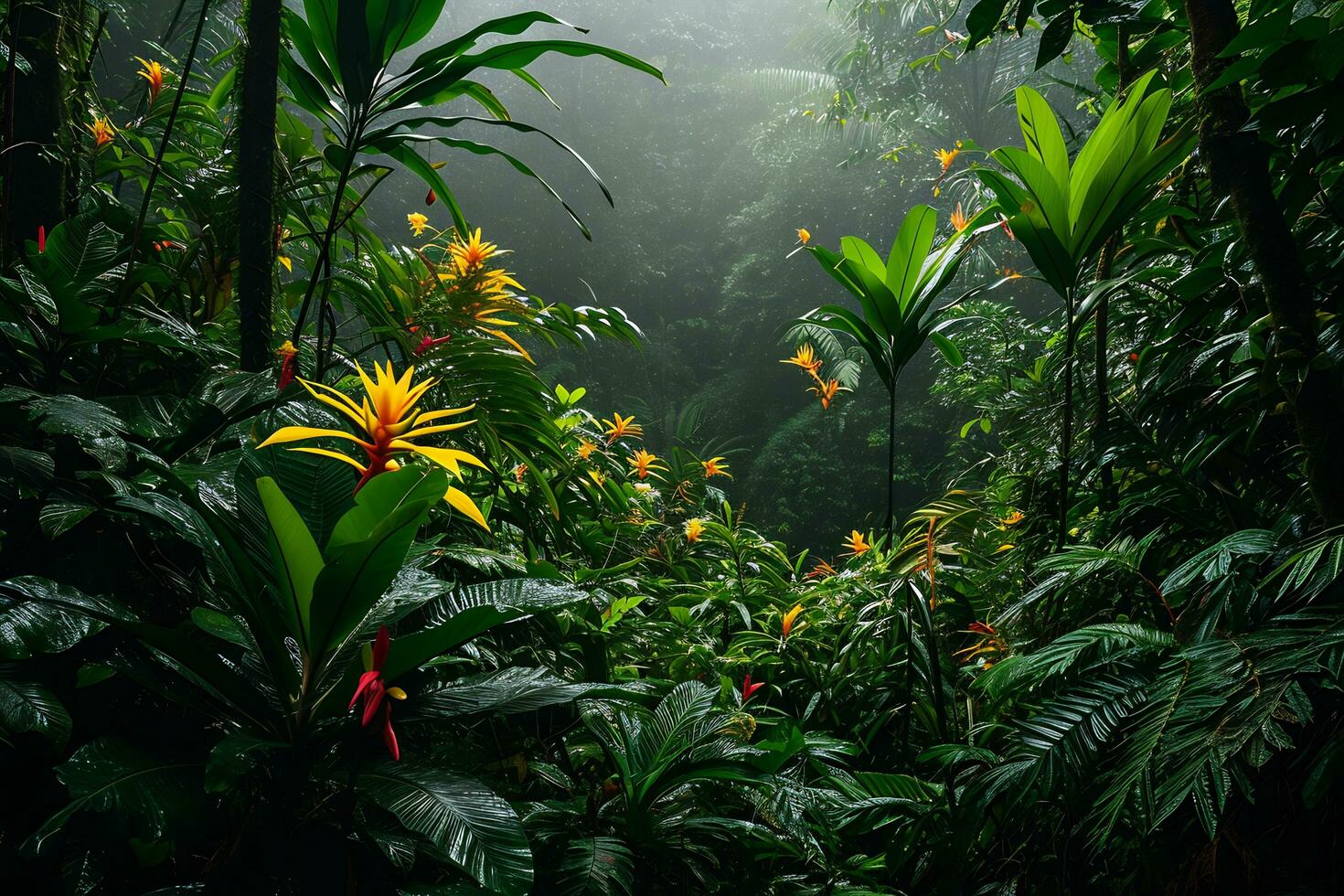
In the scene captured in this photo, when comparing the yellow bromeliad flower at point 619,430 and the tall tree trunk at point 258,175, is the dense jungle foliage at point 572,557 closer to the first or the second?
the tall tree trunk at point 258,175

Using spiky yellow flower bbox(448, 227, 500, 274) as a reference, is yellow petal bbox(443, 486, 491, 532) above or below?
below

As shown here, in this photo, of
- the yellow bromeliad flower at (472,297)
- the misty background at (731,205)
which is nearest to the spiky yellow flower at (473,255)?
the yellow bromeliad flower at (472,297)

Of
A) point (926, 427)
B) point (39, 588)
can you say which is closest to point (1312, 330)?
point (39, 588)

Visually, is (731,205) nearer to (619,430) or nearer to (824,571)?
(619,430)

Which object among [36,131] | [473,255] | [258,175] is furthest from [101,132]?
[473,255]

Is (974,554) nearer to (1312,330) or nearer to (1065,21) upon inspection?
(1312,330)

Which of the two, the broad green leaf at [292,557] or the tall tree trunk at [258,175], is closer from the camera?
the broad green leaf at [292,557]

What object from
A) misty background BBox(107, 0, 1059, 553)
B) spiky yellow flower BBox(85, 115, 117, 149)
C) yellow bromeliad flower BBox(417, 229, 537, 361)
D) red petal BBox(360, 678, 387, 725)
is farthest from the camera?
misty background BBox(107, 0, 1059, 553)

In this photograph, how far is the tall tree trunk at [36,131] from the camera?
1027 mm

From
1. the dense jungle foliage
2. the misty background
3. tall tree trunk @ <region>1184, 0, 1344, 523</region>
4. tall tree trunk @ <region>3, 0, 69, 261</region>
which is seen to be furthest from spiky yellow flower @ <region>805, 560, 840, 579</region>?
the misty background

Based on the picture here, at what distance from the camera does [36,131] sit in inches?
41.0

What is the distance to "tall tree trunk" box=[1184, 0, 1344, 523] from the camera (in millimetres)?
732

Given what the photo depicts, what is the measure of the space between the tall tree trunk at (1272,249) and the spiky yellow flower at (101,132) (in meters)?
1.60

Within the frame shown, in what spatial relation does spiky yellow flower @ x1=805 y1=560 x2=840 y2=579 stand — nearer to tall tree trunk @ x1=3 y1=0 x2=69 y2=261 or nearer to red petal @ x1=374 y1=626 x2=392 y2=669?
red petal @ x1=374 y1=626 x2=392 y2=669
